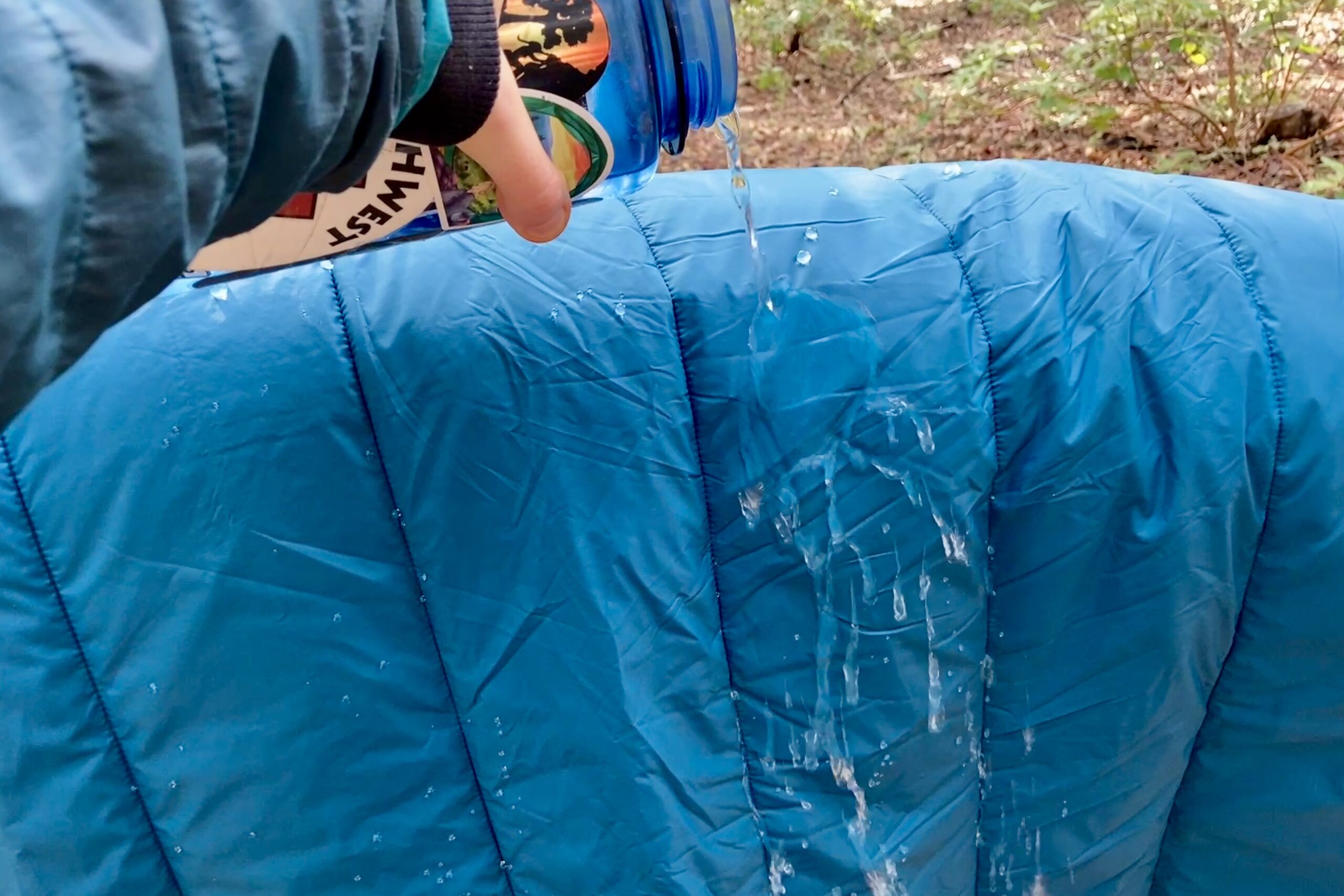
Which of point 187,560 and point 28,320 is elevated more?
point 28,320

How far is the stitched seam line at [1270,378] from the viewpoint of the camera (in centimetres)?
94

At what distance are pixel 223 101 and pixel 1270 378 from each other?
875 mm

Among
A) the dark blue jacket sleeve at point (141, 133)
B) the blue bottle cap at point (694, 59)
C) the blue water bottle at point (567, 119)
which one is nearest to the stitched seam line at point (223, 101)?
the dark blue jacket sleeve at point (141, 133)

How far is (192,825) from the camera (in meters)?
0.96

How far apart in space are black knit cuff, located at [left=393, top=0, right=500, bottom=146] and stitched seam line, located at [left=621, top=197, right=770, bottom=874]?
1.29 feet

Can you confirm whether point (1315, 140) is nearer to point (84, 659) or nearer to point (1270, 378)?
point (1270, 378)

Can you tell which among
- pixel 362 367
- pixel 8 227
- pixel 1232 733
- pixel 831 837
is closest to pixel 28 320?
pixel 8 227

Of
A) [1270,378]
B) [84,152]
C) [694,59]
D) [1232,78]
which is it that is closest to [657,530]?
[694,59]

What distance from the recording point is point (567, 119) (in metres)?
0.74

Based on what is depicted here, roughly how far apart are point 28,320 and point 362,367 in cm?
57

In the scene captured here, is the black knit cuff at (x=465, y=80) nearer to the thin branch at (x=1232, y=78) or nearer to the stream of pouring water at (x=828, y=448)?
the stream of pouring water at (x=828, y=448)

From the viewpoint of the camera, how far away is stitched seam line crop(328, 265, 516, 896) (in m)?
0.91

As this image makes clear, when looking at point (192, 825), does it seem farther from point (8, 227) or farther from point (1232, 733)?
point (1232, 733)

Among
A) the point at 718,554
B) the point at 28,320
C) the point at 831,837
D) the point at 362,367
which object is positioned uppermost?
the point at 28,320
